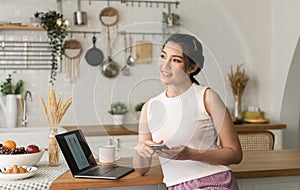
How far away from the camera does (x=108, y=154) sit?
8.55 ft

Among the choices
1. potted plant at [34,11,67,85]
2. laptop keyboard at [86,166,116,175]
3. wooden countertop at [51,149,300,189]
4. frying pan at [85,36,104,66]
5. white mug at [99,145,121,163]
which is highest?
potted plant at [34,11,67,85]

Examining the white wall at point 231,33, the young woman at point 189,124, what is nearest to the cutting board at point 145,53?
the young woman at point 189,124

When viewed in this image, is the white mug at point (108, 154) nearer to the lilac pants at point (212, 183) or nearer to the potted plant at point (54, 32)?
the lilac pants at point (212, 183)

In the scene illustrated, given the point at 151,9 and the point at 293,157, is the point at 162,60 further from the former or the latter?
the point at 151,9

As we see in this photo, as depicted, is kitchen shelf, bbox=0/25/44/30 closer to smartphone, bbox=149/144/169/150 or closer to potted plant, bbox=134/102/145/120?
potted plant, bbox=134/102/145/120

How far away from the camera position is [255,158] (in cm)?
292

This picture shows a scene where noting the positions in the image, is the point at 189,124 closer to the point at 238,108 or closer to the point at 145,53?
the point at 145,53

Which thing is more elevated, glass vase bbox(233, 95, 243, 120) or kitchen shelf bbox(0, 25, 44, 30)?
kitchen shelf bbox(0, 25, 44, 30)

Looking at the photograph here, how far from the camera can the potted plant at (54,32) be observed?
484cm

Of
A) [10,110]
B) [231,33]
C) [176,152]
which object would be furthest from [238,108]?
[176,152]

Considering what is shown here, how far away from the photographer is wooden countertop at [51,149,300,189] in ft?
7.50

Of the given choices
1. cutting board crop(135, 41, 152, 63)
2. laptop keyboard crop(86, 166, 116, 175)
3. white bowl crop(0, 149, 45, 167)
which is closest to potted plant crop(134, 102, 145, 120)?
cutting board crop(135, 41, 152, 63)

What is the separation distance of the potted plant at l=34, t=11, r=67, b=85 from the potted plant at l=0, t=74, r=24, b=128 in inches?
13.3

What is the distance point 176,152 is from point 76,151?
0.64 m
